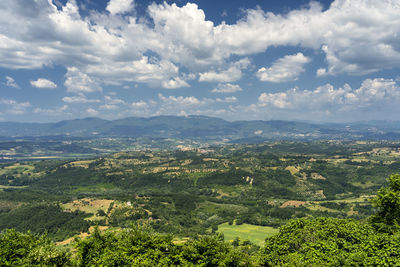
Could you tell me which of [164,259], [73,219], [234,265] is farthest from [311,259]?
[73,219]

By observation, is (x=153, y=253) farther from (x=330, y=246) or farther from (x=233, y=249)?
(x=330, y=246)

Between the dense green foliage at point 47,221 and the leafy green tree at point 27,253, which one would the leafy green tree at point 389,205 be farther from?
the dense green foliage at point 47,221

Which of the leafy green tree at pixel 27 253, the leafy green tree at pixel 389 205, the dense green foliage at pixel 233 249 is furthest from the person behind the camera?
the leafy green tree at pixel 389 205

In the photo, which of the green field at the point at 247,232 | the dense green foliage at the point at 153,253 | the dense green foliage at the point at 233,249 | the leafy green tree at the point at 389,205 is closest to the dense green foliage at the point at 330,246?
the dense green foliage at the point at 233,249

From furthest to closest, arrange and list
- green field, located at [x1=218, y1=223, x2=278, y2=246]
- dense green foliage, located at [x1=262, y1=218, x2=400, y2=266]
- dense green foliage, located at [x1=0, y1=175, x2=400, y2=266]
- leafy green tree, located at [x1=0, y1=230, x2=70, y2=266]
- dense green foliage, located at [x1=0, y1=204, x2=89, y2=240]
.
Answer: dense green foliage, located at [x1=0, y1=204, x2=89, y2=240] → green field, located at [x1=218, y1=223, x2=278, y2=246] → leafy green tree, located at [x1=0, y1=230, x2=70, y2=266] → dense green foliage, located at [x1=0, y1=175, x2=400, y2=266] → dense green foliage, located at [x1=262, y1=218, x2=400, y2=266]

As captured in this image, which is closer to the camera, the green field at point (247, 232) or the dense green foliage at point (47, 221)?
the green field at point (247, 232)

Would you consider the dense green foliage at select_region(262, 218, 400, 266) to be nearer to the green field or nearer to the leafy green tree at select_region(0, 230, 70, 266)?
the leafy green tree at select_region(0, 230, 70, 266)

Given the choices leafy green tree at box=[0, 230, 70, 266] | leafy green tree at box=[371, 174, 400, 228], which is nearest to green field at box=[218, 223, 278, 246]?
leafy green tree at box=[371, 174, 400, 228]

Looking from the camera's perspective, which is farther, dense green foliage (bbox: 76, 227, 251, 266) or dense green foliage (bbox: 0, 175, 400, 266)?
dense green foliage (bbox: 76, 227, 251, 266)

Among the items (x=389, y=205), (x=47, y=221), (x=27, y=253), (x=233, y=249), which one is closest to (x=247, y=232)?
(x=389, y=205)

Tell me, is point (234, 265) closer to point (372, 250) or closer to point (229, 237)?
point (372, 250)
